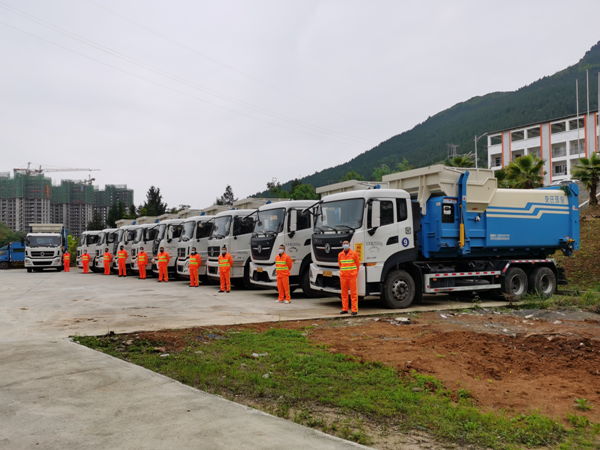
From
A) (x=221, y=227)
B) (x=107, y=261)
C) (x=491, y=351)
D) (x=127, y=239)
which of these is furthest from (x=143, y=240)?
(x=491, y=351)

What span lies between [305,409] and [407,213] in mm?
7373

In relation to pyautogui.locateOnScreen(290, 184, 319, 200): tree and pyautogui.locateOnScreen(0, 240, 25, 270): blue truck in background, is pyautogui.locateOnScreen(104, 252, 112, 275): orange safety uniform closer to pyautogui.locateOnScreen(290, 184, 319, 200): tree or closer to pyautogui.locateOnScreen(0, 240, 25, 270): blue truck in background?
pyautogui.locateOnScreen(0, 240, 25, 270): blue truck in background

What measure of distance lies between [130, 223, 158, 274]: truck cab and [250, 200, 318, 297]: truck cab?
9849mm

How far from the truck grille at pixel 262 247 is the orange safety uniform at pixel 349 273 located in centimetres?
354

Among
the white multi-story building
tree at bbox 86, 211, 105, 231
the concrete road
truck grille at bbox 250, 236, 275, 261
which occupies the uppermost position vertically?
the white multi-story building

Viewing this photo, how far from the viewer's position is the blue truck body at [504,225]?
11.5 meters

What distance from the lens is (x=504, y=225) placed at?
1221cm

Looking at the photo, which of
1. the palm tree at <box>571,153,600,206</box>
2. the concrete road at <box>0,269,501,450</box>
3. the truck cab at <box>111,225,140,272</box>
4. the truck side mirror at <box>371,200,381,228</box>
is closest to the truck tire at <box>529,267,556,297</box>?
the truck side mirror at <box>371,200,381,228</box>

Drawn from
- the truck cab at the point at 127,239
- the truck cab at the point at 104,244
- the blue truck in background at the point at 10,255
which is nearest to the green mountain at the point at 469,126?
the blue truck in background at the point at 10,255

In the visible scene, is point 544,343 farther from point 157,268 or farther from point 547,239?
point 157,268

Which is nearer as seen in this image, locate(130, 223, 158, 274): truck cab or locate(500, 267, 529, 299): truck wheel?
locate(500, 267, 529, 299): truck wheel

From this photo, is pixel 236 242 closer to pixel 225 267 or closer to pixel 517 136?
pixel 225 267

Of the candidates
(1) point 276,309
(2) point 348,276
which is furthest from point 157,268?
(2) point 348,276

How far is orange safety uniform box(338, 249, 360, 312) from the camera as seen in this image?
10125 mm
